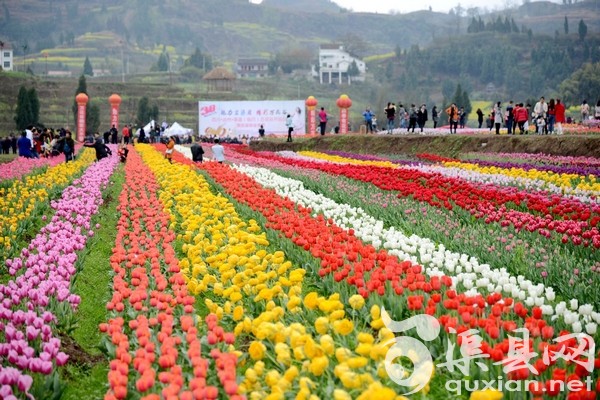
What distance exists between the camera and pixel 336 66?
169125mm

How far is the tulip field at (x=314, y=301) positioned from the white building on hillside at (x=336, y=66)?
152 meters

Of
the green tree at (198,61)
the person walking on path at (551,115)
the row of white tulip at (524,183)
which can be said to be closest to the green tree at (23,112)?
the person walking on path at (551,115)

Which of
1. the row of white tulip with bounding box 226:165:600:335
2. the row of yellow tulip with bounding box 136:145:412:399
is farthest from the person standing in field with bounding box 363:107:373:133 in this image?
the row of yellow tulip with bounding box 136:145:412:399

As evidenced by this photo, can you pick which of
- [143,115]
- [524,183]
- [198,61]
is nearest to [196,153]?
[524,183]

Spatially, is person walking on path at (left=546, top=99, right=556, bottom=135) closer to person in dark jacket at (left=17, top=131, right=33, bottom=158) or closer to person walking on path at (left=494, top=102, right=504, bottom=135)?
person walking on path at (left=494, top=102, right=504, bottom=135)

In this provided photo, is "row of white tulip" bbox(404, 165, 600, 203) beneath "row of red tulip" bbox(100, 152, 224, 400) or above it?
above

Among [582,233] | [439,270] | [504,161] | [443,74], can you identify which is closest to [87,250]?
[439,270]

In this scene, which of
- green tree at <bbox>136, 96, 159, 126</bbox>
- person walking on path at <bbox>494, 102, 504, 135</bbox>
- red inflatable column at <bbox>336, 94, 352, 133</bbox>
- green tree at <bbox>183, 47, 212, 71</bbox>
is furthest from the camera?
green tree at <bbox>183, 47, 212, 71</bbox>

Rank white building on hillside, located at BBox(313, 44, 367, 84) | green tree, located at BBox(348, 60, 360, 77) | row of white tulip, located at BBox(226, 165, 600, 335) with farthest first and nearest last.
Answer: white building on hillside, located at BBox(313, 44, 367, 84), green tree, located at BBox(348, 60, 360, 77), row of white tulip, located at BBox(226, 165, 600, 335)

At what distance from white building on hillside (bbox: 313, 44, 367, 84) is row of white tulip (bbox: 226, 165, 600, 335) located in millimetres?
151478

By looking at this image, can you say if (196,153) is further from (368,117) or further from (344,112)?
(344,112)

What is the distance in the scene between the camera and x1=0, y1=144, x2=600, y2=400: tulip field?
4375 mm

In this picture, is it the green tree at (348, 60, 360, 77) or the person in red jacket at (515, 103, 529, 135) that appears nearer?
the person in red jacket at (515, 103, 529, 135)

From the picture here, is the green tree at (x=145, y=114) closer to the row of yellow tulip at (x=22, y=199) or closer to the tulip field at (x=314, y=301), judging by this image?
the row of yellow tulip at (x=22, y=199)
